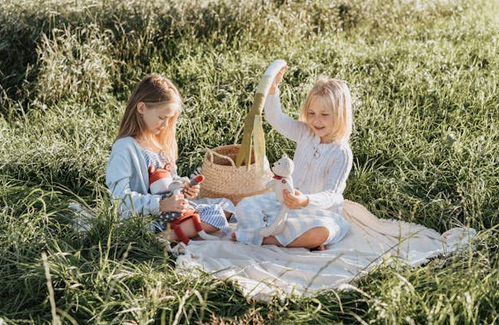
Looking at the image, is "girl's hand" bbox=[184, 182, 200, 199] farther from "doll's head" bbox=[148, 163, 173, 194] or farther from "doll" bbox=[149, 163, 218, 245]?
"doll's head" bbox=[148, 163, 173, 194]

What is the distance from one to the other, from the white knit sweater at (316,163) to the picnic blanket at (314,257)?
29cm

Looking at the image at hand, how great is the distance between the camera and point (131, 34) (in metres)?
6.79

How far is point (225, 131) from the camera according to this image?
18.7 ft

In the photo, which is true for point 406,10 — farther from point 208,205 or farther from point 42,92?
point 208,205

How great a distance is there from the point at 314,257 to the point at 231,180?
96 centimetres

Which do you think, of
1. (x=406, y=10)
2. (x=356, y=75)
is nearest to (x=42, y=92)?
(x=356, y=75)

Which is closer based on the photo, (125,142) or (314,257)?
(314,257)

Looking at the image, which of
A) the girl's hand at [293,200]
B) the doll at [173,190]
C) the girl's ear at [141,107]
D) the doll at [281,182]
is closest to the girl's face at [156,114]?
the girl's ear at [141,107]

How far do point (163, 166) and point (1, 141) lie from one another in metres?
1.61

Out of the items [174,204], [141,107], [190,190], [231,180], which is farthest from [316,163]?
[141,107]

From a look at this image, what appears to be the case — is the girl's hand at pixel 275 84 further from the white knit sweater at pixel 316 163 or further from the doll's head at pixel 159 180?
the doll's head at pixel 159 180

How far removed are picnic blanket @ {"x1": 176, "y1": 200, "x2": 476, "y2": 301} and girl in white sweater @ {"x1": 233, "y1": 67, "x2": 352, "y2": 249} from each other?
0.09 meters

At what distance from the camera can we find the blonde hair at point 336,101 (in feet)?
13.9

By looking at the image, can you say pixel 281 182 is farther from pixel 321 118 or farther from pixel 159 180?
pixel 159 180
